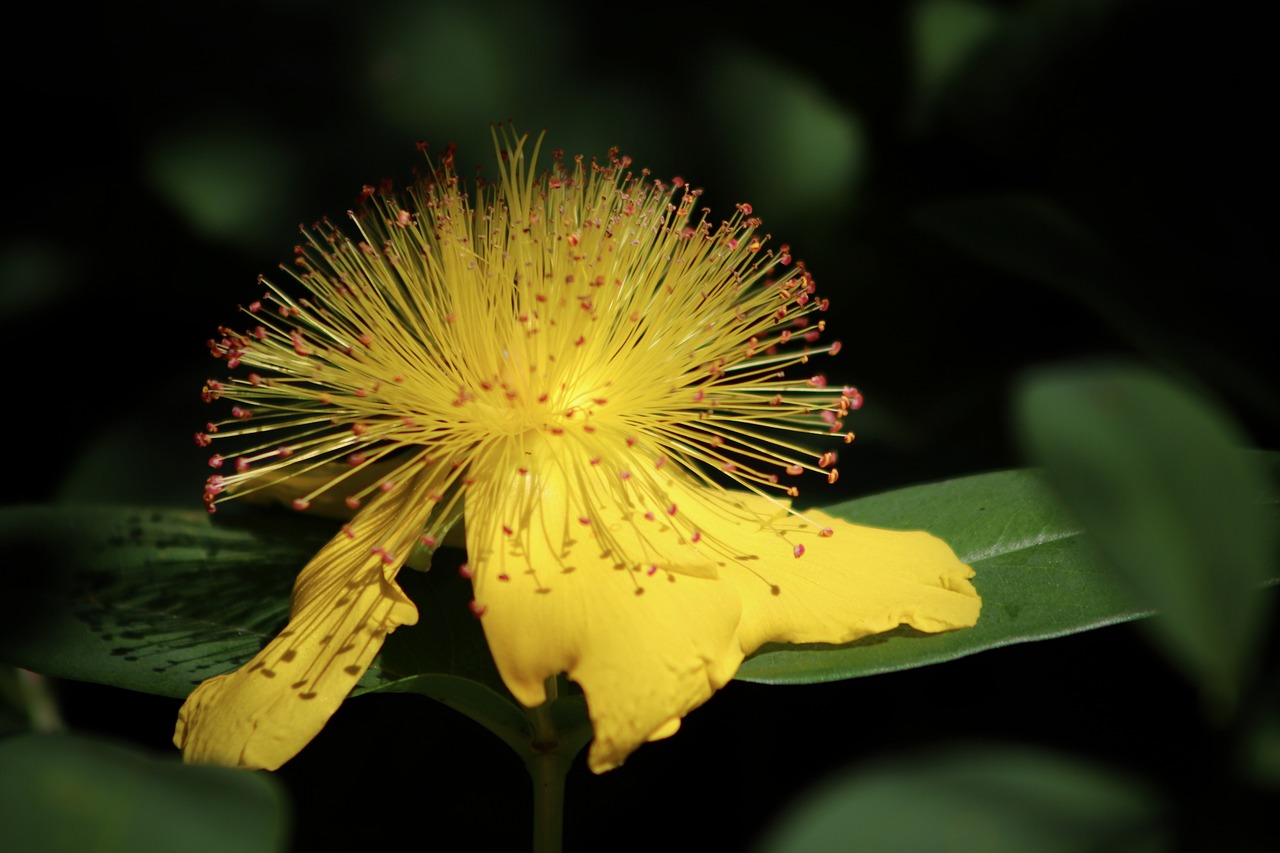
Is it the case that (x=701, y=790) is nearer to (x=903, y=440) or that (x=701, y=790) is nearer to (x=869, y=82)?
(x=903, y=440)

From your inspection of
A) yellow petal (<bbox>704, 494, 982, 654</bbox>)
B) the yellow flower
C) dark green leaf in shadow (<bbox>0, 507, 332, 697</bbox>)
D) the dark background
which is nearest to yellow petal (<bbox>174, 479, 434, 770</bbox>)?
the yellow flower

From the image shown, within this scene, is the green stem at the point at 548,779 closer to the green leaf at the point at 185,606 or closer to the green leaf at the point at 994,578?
the green leaf at the point at 185,606

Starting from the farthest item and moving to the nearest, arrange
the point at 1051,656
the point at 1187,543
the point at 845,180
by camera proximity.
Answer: the point at 845,180
the point at 1051,656
the point at 1187,543

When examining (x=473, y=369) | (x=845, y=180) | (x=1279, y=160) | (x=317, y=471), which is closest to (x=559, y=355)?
(x=473, y=369)

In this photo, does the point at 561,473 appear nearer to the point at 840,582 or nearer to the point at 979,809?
the point at 840,582

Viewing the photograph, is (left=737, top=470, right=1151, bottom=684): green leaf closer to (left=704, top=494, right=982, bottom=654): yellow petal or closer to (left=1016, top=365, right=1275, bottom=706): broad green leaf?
(left=704, top=494, right=982, bottom=654): yellow petal

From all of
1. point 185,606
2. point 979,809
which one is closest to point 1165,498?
point 979,809
